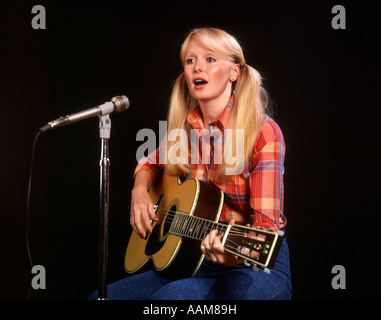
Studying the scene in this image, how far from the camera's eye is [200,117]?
2.04 metres

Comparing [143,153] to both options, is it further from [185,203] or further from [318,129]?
[318,129]

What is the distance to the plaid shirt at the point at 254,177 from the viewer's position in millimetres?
1578

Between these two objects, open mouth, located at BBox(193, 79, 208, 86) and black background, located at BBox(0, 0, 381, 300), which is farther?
black background, located at BBox(0, 0, 381, 300)

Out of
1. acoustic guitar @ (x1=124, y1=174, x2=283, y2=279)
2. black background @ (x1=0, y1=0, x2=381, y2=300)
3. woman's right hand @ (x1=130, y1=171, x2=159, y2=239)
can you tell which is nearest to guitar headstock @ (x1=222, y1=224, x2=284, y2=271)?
acoustic guitar @ (x1=124, y1=174, x2=283, y2=279)

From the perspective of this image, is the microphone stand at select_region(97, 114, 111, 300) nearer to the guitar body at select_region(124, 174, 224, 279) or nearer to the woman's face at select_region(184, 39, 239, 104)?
the guitar body at select_region(124, 174, 224, 279)

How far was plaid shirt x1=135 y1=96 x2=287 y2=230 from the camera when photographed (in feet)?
5.18

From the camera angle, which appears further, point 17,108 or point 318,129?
point 17,108

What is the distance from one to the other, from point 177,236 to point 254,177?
0.42 meters

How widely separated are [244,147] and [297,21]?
0.88m

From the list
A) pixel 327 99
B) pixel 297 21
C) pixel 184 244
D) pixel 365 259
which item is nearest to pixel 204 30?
pixel 297 21

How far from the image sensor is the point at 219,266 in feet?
5.69

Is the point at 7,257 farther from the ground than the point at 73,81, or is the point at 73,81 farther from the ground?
the point at 73,81

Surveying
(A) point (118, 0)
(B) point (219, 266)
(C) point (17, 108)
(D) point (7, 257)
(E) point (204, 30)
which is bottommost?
(D) point (7, 257)
